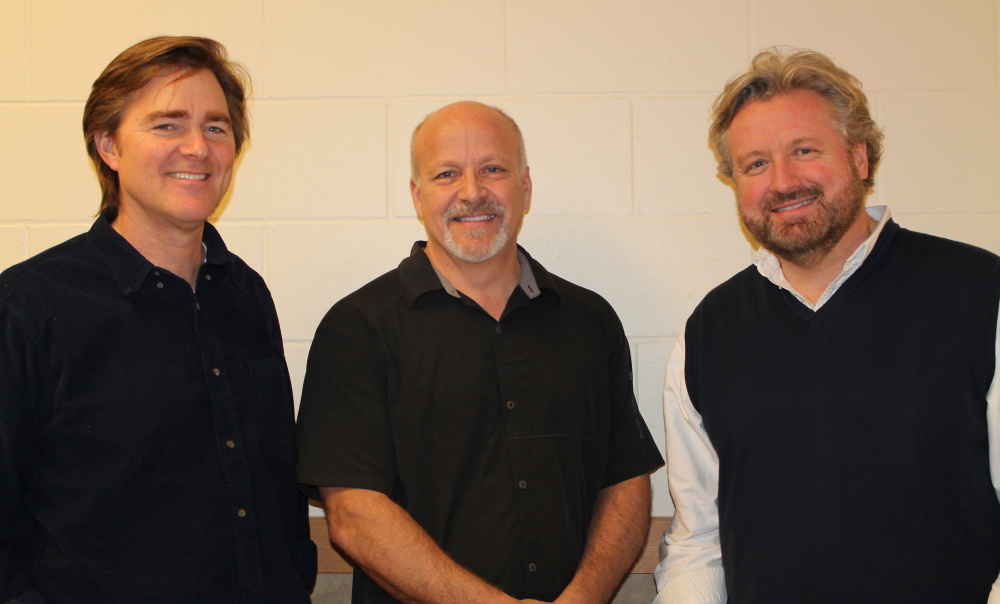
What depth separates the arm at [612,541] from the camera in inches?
67.1

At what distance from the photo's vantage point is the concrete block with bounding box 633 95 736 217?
2271mm

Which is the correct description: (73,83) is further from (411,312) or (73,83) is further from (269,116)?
(411,312)

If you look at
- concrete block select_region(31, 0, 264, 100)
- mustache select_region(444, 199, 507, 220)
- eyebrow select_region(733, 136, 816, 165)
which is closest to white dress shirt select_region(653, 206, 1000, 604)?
eyebrow select_region(733, 136, 816, 165)

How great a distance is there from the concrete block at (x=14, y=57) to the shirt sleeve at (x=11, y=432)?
4.03ft

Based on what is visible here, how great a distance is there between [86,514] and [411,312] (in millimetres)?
799

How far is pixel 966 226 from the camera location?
223cm

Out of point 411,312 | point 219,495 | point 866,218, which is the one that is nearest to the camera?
point 219,495

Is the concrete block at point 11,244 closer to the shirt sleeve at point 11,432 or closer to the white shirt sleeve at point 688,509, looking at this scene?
Result: the shirt sleeve at point 11,432

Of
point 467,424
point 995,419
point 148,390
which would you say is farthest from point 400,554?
point 995,419

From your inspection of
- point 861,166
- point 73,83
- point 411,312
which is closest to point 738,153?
point 861,166

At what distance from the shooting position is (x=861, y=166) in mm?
1712

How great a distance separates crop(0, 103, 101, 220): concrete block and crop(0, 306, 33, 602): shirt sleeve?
3.33 feet

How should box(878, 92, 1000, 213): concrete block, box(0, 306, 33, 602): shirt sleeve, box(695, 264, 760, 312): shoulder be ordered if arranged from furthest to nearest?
box(878, 92, 1000, 213): concrete block, box(695, 264, 760, 312): shoulder, box(0, 306, 33, 602): shirt sleeve

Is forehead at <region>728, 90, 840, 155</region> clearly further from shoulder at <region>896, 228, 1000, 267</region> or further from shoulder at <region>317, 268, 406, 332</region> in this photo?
shoulder at <region>317, 268, 406, 332</region>
